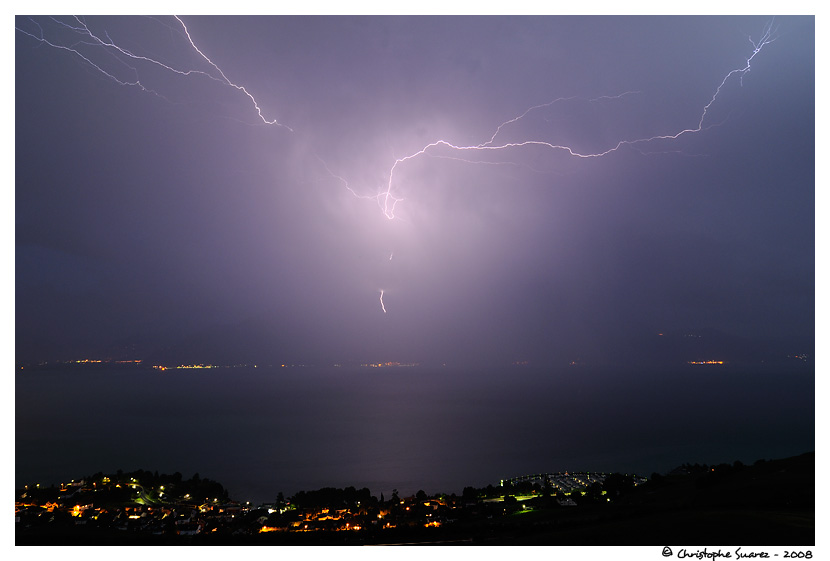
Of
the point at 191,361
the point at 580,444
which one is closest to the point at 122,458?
the point at 580,444

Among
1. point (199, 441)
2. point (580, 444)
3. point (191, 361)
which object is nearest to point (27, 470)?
point (199, 441)

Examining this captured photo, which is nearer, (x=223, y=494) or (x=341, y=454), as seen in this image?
(x=223, y=494)

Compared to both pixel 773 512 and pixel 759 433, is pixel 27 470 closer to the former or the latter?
pixel 773 512
